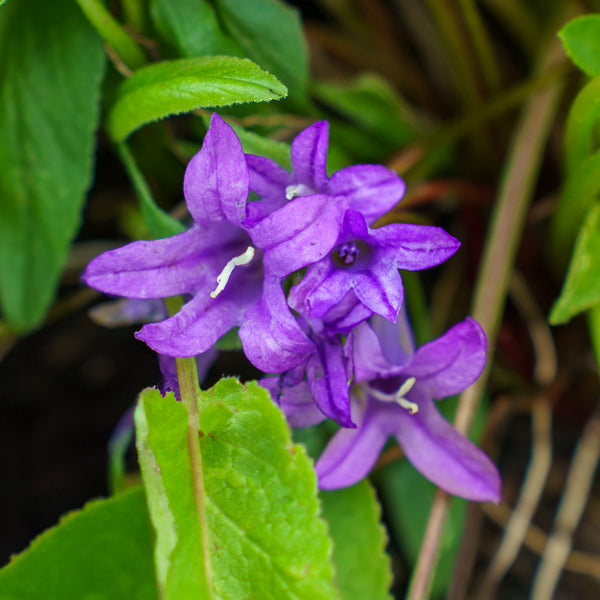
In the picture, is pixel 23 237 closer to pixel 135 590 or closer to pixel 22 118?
pixel 22 118

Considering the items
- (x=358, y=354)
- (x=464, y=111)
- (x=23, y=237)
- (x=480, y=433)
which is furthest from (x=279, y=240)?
(x=464, y=111)

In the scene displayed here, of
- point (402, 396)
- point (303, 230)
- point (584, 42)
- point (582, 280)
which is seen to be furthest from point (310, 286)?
point (584, 42)

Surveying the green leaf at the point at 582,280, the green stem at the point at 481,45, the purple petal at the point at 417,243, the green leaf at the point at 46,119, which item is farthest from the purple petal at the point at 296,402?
the green stem at the point at 481,45

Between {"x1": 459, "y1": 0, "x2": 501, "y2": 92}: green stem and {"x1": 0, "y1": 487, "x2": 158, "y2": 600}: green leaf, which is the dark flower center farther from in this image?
{"x1": 459, "y1": 0, "x2": 501, "y2": 92}: green stem

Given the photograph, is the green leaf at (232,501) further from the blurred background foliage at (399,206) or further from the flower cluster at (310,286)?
the blurred background foliage at (399,206)

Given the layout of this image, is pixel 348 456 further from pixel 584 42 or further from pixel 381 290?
pixel 584 42
